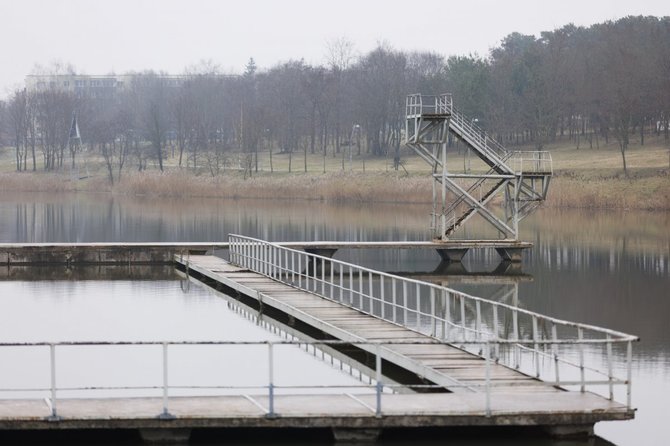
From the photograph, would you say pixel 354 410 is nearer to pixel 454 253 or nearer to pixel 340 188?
pixel 454 253

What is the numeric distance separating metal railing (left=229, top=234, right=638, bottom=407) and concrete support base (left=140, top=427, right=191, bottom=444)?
405 cm

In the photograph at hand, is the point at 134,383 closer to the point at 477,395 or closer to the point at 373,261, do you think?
the point at 477,395

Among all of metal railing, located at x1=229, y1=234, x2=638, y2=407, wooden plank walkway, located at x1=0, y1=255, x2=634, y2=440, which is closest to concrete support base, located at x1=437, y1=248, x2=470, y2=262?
metal railing, located at x1=229, y1=234, x2=638, y2=407

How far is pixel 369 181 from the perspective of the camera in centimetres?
9406

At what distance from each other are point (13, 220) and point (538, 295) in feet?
142

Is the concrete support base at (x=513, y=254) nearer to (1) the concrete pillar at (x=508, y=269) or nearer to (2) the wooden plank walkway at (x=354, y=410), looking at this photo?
(1) the concrete pillar at (x=508, y=269)

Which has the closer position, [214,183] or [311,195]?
[311,195]

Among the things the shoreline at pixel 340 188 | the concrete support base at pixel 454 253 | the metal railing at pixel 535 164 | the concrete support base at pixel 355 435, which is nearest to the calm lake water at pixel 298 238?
the concrete support base at pixel 454 253

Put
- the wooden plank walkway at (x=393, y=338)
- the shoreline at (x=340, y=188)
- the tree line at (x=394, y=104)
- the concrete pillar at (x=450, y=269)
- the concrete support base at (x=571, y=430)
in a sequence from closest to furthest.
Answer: the concrete support base at (x=571, y=430)
the wooden plank walkway at (x=393, y=338)
the concrete pillar at (x=450, y=269)
the shoreline at (x=340, y=188)
the tree line at (x=394, y=104)

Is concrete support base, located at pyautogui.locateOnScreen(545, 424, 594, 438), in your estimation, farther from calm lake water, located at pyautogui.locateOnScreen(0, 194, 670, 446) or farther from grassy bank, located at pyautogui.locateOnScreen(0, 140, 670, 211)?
grassy bank, located at pyautogui.locateOnScreen(0, 140, 670, 211)

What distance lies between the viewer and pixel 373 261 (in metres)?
46.5

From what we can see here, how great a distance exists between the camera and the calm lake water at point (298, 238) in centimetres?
2280

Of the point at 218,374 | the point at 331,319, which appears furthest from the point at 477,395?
the point at 331,319

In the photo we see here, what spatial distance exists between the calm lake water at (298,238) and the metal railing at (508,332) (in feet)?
2.80
